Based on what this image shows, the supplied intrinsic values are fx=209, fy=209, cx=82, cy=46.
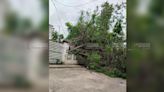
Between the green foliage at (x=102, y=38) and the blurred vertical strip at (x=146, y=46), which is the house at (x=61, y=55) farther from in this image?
the blurred vertical strip at (x=146, y=46)

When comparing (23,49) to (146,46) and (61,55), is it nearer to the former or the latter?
(146,46)

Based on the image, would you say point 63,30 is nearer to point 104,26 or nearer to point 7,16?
point 104,26

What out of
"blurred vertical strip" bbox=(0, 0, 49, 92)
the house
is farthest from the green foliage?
"blurred vertical strip" bbox=(0, 0, 49, 92)

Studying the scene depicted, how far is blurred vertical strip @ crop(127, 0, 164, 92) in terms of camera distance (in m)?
0.66

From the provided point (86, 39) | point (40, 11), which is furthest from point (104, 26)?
point (40, 11)

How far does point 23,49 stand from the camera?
2.58 ft

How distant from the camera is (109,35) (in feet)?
17.6

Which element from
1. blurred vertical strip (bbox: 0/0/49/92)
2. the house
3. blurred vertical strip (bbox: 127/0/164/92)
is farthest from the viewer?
the house

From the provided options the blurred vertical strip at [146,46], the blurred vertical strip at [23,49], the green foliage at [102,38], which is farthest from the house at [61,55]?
the blurred vertical strip at [146,46]

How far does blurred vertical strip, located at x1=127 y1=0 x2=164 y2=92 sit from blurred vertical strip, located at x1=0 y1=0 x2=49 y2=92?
12.6 inches

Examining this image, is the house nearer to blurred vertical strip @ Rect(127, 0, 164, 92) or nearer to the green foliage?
the green foliage

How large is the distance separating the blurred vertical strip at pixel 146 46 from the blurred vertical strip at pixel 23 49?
0.32 metres

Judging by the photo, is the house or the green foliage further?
the house

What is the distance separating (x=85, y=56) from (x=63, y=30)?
107cm
